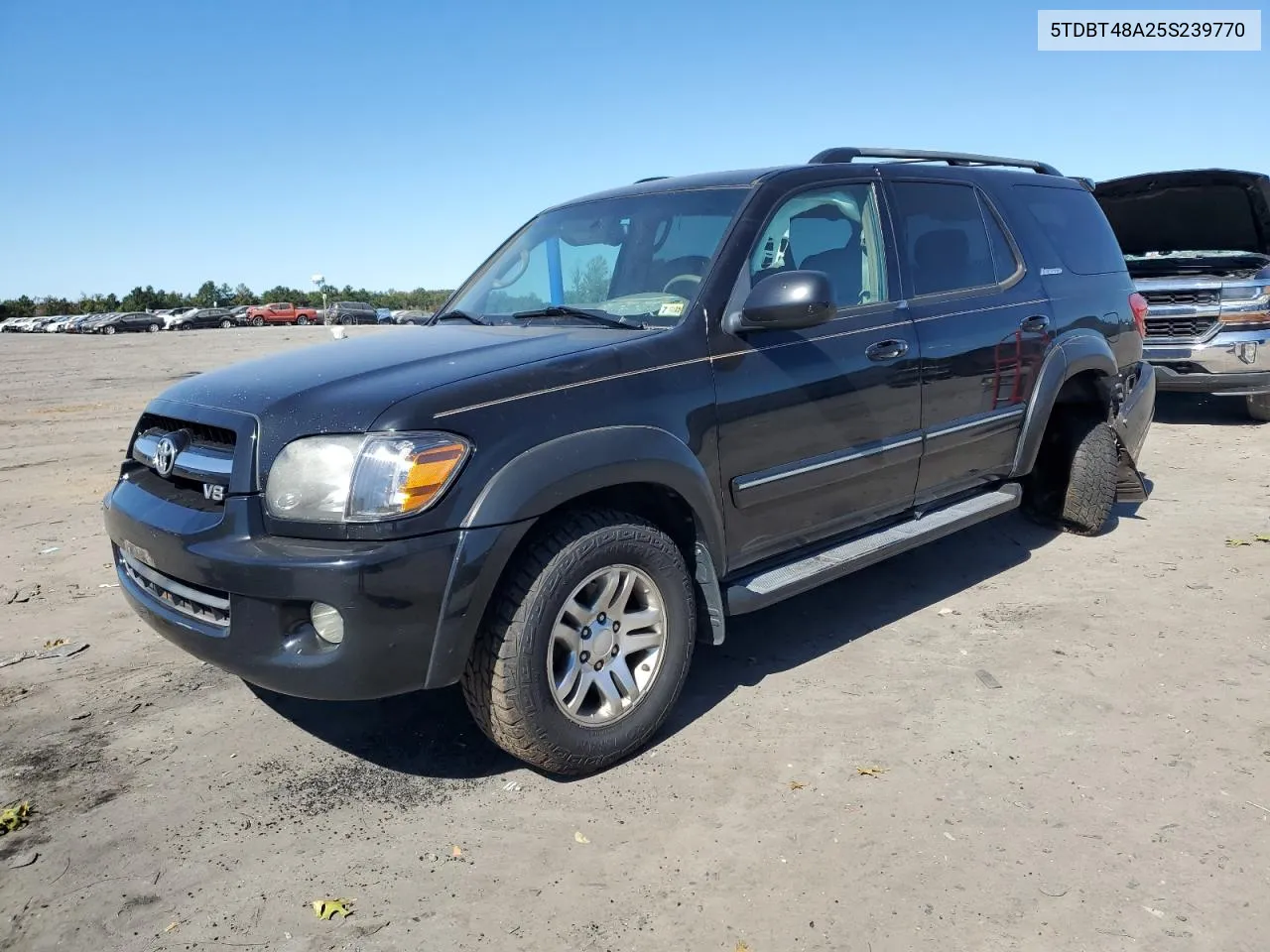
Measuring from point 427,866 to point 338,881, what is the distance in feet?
0.80

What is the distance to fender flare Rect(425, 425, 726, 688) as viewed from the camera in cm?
284

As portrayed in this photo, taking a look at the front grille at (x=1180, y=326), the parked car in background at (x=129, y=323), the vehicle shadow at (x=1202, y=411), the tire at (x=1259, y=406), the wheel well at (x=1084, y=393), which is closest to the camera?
the wheel well at (x=1084, y=393)

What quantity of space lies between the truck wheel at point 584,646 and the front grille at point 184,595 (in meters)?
0.77

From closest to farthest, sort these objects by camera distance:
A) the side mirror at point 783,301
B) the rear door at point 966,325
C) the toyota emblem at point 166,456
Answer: the toyota emblem at point 166,456
the side mirror at point 783,301
the rear door at point 966,325

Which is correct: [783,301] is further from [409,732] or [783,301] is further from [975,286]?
[409,732]

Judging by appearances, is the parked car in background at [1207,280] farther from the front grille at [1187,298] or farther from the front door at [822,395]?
the front door at [822,395]

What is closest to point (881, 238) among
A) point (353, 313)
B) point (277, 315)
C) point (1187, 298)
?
point (1187, 298)

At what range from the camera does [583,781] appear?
127 inches

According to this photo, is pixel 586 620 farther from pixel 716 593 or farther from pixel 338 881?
pixel 338 881

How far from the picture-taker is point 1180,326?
905 centimetres

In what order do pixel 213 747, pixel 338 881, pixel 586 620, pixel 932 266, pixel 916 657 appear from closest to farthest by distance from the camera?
pixel 338 881 < pixel 586 620 < pixel 213 747 < pixel 916 657 < pixel 932 266

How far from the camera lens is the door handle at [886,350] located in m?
4.00

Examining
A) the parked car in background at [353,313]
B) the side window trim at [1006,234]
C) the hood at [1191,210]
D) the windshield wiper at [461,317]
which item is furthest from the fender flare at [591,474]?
the parked car in background at [353,313]

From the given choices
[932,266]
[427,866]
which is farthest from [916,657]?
[427,866]
